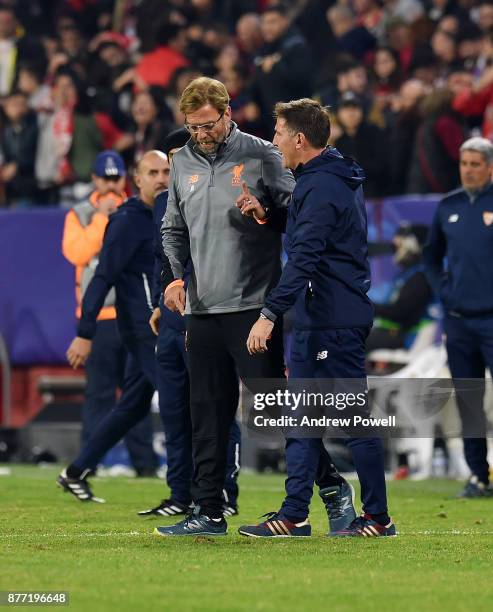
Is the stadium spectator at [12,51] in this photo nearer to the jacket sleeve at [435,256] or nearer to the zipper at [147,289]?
the jacket sleeve at [435,256]

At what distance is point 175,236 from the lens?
7680 mm

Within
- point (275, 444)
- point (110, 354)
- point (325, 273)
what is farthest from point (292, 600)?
point (275, 444)

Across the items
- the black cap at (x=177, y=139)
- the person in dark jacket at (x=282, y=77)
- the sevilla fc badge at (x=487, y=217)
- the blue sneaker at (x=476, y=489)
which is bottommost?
the blue sneaker at (x=476, y=489)

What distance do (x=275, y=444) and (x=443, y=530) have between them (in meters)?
5.83

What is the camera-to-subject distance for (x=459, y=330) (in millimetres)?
10836

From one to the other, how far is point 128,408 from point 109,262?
3.28 ft

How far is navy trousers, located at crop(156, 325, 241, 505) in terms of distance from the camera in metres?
8.77

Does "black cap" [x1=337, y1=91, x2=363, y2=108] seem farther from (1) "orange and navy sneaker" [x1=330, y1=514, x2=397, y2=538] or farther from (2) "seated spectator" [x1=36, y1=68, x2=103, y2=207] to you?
(1) "orange and navy sneaker" [x1=330, y1=514, x2=397, y2=538]

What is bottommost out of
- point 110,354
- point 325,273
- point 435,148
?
point 110,354

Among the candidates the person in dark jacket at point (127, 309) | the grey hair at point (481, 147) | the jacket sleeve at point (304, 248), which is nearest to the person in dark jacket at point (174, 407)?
the person in dark jacket at point (127, 309)

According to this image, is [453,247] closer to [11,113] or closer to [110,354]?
[110,354]

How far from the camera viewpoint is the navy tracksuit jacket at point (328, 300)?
7.20m

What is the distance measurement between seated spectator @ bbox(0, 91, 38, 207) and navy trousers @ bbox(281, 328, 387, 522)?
10.1 metres

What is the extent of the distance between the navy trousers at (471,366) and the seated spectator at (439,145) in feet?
13.4
